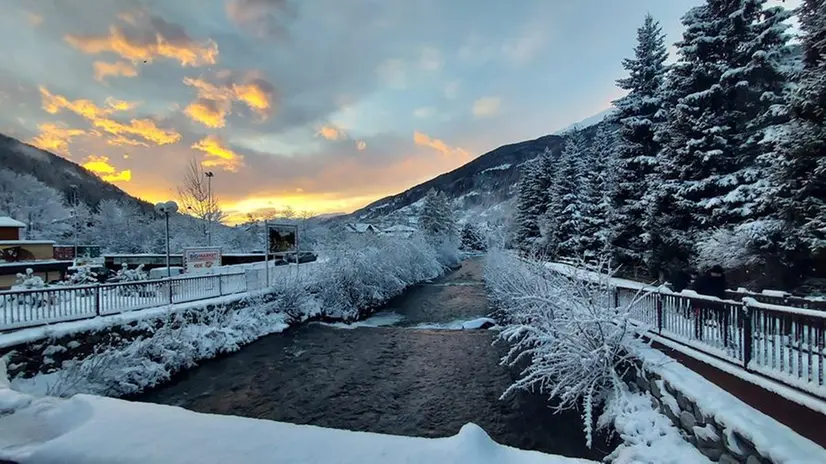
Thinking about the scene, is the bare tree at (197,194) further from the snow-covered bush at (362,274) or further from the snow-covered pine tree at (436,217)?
the snow-covered pine tree at (436,217)

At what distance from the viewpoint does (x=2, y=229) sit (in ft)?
67.6

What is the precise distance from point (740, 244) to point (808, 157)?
93.7 inches

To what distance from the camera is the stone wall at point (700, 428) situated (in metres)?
3.73

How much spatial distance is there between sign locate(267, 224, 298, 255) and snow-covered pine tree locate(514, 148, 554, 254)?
58.3 ft

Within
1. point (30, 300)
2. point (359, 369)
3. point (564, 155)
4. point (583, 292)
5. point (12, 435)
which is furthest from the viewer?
point (564, 155)

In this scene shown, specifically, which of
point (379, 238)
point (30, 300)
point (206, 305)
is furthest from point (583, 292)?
point (379, 238)

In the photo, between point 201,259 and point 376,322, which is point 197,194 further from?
point 376,322

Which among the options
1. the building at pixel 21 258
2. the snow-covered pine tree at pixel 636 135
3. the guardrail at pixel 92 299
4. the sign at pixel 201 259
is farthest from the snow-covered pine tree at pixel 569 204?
the building at pixel 21 258

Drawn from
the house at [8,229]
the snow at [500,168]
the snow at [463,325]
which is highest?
the snow at [500,168]

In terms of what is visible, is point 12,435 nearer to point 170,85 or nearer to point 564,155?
point 170,85

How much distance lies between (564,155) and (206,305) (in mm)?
23151

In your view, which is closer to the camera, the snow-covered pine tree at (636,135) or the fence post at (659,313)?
the fence post at (659,313)

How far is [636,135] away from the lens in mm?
15836

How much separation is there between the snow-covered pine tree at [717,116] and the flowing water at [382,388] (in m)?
7.30
